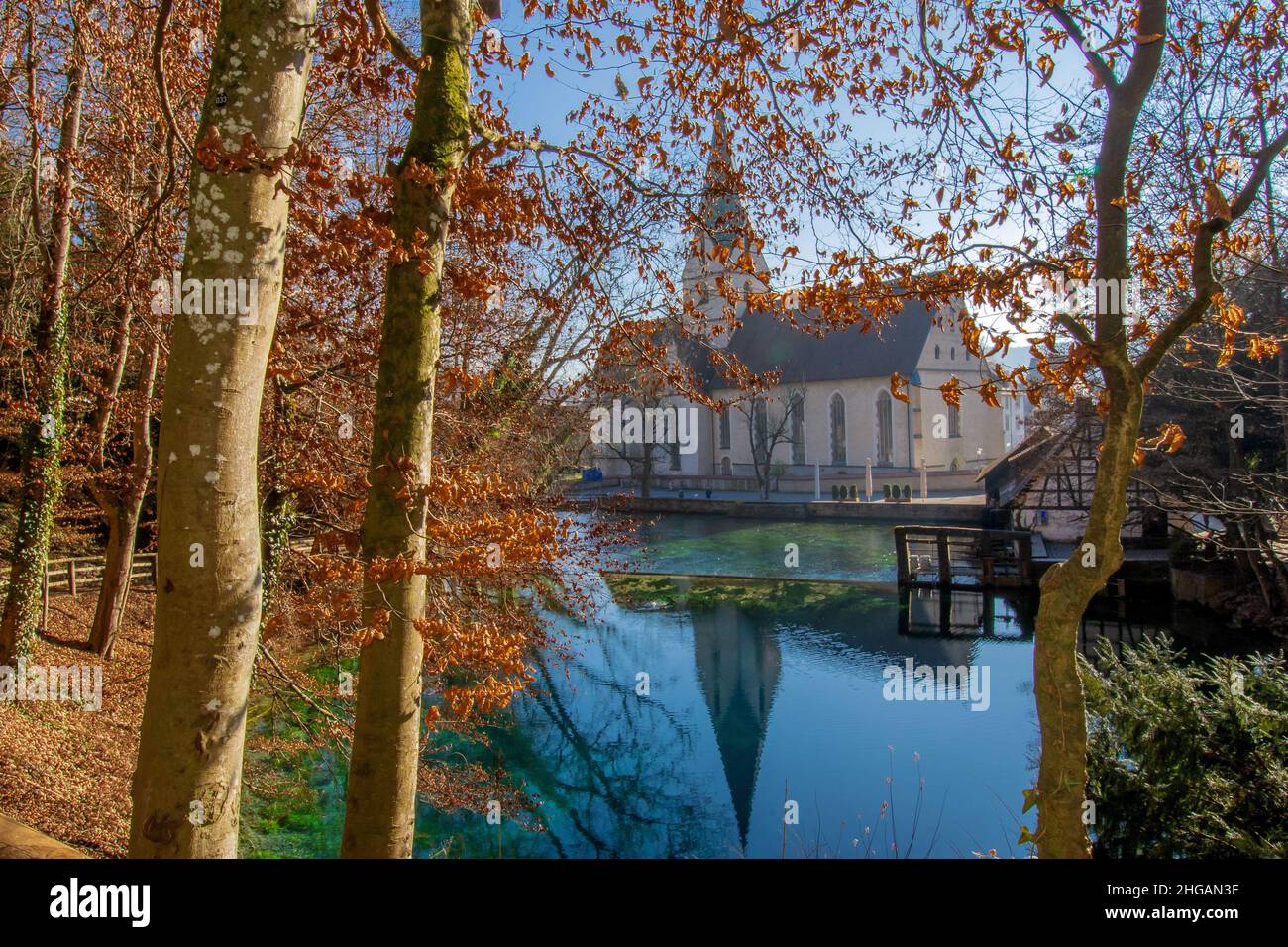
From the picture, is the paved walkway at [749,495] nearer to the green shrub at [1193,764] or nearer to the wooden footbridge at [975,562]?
the wooden footbridge at [975,562]

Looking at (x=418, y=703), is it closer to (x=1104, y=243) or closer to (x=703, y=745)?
(x=1104, y=243)

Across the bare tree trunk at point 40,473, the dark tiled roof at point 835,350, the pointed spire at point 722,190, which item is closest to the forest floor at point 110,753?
the bare tree trunk at point 40,473

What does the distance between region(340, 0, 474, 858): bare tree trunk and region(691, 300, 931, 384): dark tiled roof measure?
1583 inches

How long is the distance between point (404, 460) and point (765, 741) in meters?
10.6

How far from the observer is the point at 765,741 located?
13062 millimetres

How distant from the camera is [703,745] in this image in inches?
515

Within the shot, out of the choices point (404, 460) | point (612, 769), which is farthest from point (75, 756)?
point (404, 460)

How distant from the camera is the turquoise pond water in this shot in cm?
997

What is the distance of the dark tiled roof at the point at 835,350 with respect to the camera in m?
44.9

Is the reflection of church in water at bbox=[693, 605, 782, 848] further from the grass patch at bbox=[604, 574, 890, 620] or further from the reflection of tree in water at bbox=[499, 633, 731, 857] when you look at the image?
the grass patch at bbox=[604, 574, 890, 620]

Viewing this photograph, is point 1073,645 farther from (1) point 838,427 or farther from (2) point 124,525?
(1) point 838,427

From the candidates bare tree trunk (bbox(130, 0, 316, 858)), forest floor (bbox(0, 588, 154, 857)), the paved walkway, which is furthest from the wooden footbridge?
bare tree trunk (bbox(130, 0, 316, 858))
